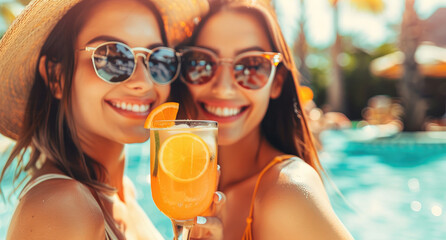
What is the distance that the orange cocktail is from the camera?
1.55m

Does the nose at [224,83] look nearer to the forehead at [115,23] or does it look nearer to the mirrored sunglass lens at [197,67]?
the mirrored sunglass lens at [197,67]

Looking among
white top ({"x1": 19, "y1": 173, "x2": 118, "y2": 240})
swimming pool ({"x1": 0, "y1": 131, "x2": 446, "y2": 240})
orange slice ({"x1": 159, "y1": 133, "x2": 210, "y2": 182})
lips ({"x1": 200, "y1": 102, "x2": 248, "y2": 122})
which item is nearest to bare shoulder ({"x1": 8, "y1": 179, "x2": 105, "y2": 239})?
white top ({"x1": 19, "y1": 173, "x2": 118, "y2": 240})

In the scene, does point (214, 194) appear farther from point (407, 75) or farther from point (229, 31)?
point (407, 75)

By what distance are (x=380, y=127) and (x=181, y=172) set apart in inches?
562

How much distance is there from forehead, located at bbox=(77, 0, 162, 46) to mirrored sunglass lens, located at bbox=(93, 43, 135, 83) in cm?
5

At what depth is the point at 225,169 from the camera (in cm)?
251

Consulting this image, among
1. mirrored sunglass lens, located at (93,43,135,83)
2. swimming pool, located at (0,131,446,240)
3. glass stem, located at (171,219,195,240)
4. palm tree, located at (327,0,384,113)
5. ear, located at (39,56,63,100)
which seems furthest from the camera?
palm tree, located at (327,0,384,113)

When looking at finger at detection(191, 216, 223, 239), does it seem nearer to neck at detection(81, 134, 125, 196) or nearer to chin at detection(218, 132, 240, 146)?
chin at detection(218, 132, 240, 146)

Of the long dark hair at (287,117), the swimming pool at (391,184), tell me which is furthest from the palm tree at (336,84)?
the long dark hair at (287,117)

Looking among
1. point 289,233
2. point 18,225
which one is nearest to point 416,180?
point 289,233

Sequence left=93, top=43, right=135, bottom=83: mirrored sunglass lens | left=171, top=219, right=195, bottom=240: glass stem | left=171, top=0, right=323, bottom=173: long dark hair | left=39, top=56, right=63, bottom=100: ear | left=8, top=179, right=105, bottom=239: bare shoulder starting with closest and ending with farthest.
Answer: left=8, top=179, right=105, bottom=239: bare shoulder
left=171, top=219, right=195, bottom=240: glass stem
left=93, top=43, right=135, bottom=83: mirrored sunglass lens
left=39, top=56, right=63, bottom=100: ear
left=171, top=0, right=323, bottom=173: long dark hair

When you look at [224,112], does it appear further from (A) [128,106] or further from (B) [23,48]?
(B) [23,48]

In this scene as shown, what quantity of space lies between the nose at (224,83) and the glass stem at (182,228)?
77 cm

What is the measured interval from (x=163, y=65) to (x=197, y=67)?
7.5 inches
